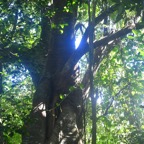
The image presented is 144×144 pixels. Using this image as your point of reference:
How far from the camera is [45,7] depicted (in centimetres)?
467

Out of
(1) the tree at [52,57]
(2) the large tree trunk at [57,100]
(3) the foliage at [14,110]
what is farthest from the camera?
(2) the large tree trunk at [57,100]

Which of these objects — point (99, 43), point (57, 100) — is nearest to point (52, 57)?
point (57, 100)

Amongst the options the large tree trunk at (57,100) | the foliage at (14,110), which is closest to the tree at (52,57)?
the large tree trunk at (57,100)

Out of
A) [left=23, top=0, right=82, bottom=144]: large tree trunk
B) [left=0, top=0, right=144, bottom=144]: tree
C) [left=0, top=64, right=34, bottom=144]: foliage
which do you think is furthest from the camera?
[left=23, top=0, right=82, bottom=144]: large tree trunk

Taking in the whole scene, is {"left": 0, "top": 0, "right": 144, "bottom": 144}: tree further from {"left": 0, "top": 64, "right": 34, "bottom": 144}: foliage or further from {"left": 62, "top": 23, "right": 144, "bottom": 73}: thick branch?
{"left": 0, "top": 64, "right": 34, "bottom": 144}: foliage

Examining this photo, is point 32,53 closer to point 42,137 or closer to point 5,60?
point 5,60

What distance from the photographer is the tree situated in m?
4.29

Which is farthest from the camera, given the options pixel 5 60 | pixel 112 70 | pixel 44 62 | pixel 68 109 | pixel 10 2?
pixel 112 70

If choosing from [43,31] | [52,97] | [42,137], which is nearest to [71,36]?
[43,31]

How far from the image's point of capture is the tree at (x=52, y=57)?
4.29 m

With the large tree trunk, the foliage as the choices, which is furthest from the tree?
the foliage

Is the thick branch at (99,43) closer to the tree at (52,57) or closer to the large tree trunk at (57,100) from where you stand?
the tree at (52,57)

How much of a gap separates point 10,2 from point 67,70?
163 cm

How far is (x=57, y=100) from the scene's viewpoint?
511cm
